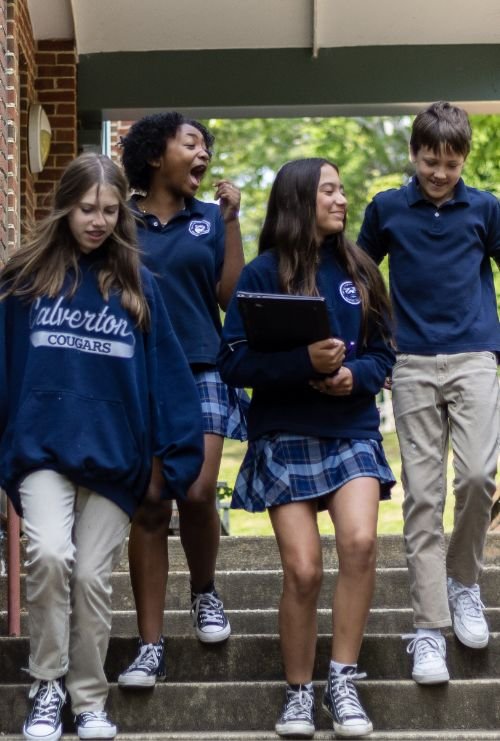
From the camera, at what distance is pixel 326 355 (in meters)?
4.84

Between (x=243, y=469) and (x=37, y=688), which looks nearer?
(x=37, y=688)

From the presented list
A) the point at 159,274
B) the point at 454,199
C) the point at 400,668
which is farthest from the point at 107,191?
the point at 400,668

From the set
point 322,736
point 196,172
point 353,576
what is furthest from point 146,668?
point 196,172

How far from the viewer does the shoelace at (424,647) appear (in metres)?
5.14

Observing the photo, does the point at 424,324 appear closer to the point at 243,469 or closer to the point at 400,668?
the point at 243,469

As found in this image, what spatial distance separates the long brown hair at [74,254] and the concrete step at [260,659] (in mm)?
1261

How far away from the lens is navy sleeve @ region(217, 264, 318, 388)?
4.89 metres

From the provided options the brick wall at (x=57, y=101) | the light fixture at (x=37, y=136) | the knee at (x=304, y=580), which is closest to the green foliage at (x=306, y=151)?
the brick wall at (x=57, y=101)

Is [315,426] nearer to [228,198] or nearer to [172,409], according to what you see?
[172,409]

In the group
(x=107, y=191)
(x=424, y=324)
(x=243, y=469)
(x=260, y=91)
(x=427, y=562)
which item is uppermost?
(x=260, y=91)

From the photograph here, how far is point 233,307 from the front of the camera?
5.10 metres

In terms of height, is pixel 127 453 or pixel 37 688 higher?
pixel 127 453

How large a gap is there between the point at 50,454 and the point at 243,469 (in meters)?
0.81

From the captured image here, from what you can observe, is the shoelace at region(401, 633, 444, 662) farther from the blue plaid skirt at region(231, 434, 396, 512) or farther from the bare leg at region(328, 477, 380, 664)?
the blue plaid skirt at region(231, 434, 396, 512)
